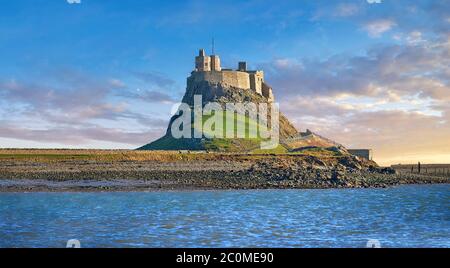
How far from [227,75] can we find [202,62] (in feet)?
27.4

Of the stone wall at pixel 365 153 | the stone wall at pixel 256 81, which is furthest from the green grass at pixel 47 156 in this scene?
the stone wall at pixel 256 81

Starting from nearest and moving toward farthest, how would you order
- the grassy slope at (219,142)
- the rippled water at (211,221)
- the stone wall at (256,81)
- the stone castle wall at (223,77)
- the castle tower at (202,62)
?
the rippled water at (211,221), the grassy slope at (219,142), the stone castle wall at (223,77), the castle tower at (202,62), the stone wall at (256,81)

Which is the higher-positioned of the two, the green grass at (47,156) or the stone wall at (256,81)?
the stone wall at (256,81)

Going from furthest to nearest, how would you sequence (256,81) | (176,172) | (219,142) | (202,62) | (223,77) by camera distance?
(256,81) < (202,62) < (223,77) < (219,142) < (176,172)

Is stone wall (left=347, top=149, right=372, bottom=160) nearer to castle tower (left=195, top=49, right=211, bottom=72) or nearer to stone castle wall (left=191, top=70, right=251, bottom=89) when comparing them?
stone castle wall (left=191, top=70, right=251, bottom=89)

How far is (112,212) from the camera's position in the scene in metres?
36.5

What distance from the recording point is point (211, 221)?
31.6 meters

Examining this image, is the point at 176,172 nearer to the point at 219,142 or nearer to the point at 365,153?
the point at 219,142

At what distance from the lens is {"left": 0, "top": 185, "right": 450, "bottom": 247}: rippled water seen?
932 inches

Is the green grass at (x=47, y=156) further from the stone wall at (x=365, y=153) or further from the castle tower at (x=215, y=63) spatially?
the castle tower at (x=215, y=63)

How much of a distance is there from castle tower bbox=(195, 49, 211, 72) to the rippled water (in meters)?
98.1

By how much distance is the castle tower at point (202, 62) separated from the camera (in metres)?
148

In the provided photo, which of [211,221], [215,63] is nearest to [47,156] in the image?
[211,221]
